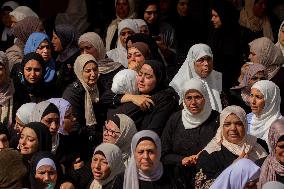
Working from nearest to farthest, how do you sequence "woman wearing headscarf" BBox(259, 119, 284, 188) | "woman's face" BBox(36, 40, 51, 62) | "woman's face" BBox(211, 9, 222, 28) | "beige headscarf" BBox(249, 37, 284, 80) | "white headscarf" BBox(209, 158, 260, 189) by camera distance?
"white headscarf" BBox(209, 158, 260, 189), "woman wearing headscarf" BBox(259, 119, 284, 188), "woman's face" BBox(36, 40, 51, 62), "beige headscarf" BBox(249, 37, 284, 80), "woman's face" BBox(211, 9, 222, 28)

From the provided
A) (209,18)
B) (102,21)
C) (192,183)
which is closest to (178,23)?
(209,18)

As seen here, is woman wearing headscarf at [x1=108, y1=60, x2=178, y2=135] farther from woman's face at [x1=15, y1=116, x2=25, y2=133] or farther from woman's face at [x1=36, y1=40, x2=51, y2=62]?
woman's face at [x1=36, y1=40, x2=51, y2=62]

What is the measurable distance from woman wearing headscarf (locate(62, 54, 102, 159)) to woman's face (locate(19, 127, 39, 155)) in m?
1.35

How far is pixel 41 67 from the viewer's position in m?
15.1

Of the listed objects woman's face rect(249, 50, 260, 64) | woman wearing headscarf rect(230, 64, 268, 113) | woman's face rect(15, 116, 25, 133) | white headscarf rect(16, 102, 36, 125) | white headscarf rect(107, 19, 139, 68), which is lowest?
woman's face rect(15, 116, 25, 133)

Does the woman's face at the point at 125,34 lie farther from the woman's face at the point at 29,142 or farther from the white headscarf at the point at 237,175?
the white headscarf at the point at 237,175

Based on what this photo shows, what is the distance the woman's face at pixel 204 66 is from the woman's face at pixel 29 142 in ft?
7.61

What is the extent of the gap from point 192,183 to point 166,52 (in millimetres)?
3530

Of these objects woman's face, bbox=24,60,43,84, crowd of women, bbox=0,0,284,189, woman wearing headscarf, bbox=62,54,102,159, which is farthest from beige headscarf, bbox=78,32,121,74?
woman's face, bbox=24,60,43,84

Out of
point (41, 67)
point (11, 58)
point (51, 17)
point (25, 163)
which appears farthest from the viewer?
point (51, 17)

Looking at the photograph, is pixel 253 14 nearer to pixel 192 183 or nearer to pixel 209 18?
pixel 209 18

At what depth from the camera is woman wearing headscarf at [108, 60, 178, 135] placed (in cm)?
1435

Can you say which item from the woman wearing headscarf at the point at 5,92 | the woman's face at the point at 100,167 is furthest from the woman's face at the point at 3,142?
the woman wearing headscarf at the point at 5,92

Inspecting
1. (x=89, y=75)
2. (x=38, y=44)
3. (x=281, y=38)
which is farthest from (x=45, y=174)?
(x=281, y=38)
